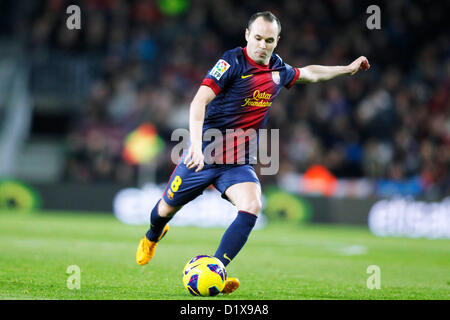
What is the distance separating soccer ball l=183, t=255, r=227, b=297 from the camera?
5.86 meters

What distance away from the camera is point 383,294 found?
6410 mm

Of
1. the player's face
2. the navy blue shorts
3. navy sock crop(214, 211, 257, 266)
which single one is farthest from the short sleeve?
navy sock crop(214, 211, 257, 266)

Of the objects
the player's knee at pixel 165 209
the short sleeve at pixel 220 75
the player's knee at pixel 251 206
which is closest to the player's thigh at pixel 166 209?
the player's knee at pixel 165 209

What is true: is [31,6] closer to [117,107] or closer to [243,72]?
[117,107]

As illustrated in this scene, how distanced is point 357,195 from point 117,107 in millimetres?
6037

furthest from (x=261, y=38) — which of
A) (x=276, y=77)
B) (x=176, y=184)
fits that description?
(x=176, y=184)

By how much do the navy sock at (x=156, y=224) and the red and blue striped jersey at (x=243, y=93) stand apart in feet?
3.21

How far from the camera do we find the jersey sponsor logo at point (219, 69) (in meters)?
6.23

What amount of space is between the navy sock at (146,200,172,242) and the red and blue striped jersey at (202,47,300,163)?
978 millimetres

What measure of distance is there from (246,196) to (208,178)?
454mm
